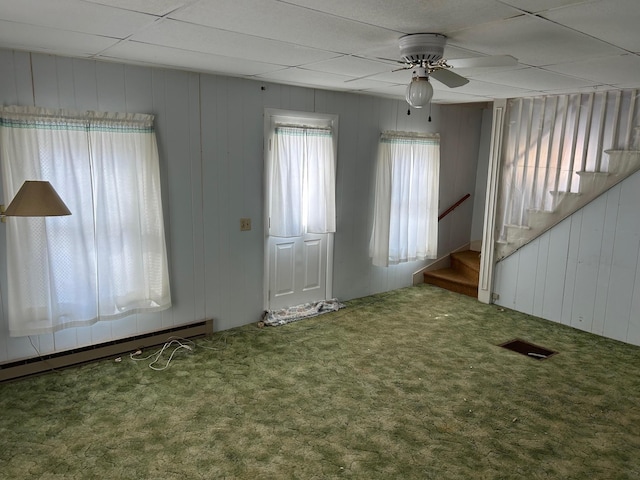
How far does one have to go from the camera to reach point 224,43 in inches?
113

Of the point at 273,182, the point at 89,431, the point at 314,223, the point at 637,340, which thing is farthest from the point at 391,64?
the point at 637,340

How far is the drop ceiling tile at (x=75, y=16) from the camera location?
7.20 feet

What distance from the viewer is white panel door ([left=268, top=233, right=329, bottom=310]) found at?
4902mm

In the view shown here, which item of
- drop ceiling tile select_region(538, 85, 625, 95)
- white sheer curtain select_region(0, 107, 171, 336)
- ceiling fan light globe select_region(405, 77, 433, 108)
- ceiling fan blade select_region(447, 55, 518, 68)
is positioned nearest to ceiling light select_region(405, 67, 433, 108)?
ceiling fan light globe select_region(405, 77, 433, 108)

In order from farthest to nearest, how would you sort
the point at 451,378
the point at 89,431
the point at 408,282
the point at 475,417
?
the point at 408,282 → the point at 451,378 → the point at 475,417 → the point at 89,431

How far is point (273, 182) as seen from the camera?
4.64 m

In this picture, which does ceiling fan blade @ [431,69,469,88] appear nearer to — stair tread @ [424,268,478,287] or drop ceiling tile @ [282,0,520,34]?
drop ceiling tile @ [282,0,520,34]

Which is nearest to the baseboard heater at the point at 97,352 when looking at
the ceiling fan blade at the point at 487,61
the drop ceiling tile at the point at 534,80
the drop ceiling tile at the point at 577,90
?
the ceiling fan blade at the point at 487,61

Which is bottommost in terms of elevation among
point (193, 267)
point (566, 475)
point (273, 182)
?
point (566, 475)

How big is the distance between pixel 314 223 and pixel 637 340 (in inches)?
134

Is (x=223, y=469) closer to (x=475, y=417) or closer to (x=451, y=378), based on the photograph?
(x=475, y=417)

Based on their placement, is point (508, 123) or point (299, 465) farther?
point (508, 123)

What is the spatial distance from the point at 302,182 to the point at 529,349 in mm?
2780

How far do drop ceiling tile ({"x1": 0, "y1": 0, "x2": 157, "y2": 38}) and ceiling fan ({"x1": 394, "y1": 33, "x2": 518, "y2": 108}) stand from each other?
4.63 feet
